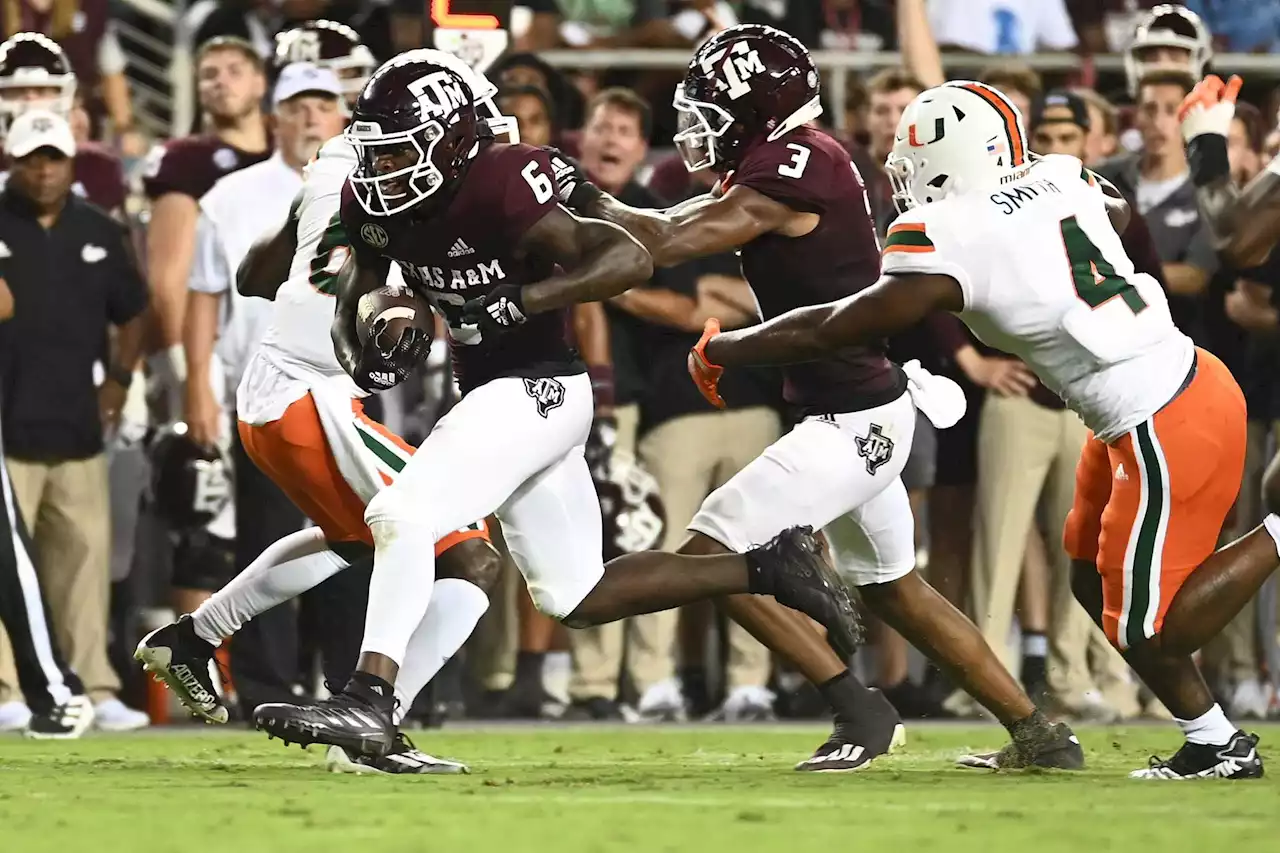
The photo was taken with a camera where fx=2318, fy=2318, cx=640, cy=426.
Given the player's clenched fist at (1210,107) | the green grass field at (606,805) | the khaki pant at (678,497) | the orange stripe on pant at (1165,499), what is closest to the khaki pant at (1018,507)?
the khaki pant at (678,497)

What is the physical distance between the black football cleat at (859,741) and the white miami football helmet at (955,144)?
158cm

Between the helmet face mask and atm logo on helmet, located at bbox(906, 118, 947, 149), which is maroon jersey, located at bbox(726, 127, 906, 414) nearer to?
the helmet face mask

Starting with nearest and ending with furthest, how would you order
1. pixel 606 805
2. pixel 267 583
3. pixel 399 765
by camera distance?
pixel 606 805 < pixel 399 765 < pixel 267 583

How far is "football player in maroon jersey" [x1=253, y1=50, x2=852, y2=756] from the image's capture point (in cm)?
621

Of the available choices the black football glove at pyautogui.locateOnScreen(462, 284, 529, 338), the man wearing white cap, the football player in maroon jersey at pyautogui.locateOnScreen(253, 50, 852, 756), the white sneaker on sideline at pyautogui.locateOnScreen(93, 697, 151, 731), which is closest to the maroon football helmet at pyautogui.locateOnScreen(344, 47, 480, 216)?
the football player in maroon jersey at pyautogui.locateOnScreen(253, 50, 852, 756)

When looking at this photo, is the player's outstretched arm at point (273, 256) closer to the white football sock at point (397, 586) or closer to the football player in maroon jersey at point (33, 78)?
the white football sock at point (397, 586)

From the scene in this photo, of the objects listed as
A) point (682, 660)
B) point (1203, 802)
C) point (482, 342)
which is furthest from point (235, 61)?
point (1203, 802)

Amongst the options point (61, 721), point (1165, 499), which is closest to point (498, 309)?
point (1165, 499)

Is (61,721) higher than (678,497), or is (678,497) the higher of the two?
(678,497)

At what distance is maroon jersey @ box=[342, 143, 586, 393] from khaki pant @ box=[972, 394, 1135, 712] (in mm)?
3645

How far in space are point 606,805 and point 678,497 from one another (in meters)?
4.44

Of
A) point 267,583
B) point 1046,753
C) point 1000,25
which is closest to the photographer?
point 1046,753

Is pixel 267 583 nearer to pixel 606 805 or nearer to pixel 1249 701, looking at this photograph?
pixel 606 805

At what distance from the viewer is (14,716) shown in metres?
9.18
